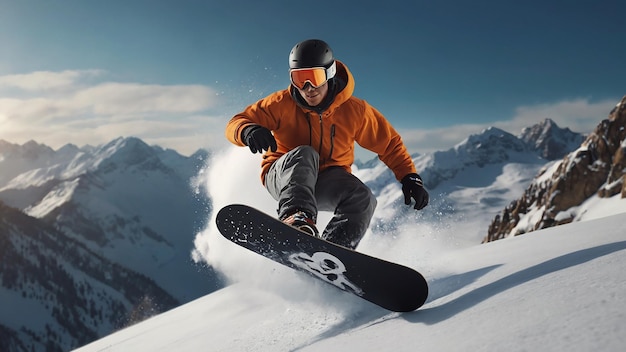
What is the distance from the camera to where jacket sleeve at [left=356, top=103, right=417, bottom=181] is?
4.58 meters

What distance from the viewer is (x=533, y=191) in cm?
5688

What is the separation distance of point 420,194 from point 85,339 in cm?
15770

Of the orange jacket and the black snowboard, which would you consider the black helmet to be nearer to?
the orange jacket

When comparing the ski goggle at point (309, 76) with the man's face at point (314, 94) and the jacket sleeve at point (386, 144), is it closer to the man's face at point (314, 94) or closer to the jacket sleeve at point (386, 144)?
the man's face at point (314, 94)

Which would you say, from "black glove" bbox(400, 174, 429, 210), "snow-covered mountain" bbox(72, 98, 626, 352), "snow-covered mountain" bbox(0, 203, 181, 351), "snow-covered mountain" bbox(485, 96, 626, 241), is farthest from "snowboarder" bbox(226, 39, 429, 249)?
"snow-covered mountain" bbox(0, 203, 181, 351)

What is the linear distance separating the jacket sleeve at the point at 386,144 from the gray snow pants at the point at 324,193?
64 cm

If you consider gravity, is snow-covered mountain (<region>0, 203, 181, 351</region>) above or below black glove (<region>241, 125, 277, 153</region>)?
below

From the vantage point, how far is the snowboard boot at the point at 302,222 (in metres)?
3.04

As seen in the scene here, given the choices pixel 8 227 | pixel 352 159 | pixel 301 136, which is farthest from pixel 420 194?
pixel 8 227

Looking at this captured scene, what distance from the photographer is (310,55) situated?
3.74m

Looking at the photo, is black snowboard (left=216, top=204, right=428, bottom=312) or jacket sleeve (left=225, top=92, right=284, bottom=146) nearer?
black snowboard (left=216, top=204, right=428, bottom=312)

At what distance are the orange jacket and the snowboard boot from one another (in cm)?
100

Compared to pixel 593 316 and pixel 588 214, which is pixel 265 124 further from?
pixel 588 214

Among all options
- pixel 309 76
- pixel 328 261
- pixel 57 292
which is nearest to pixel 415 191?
pixel 309 76
